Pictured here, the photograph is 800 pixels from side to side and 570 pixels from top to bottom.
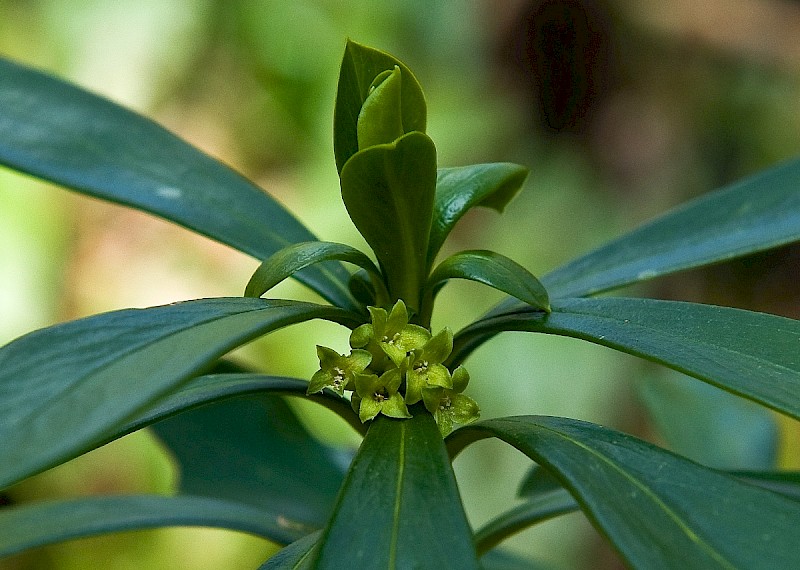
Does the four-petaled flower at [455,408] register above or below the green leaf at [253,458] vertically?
below

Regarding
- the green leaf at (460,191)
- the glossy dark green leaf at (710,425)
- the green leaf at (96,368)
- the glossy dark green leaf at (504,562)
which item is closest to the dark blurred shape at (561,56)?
the glossy dark green leaf at (710,425)

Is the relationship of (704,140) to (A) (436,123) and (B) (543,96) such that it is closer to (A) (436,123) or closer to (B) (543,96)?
(B) (543,96)

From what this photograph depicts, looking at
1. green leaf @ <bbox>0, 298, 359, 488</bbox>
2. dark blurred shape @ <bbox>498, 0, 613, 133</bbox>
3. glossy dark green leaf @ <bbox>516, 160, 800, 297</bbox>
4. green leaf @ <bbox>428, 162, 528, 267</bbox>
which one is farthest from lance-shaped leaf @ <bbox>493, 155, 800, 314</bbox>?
dark blurred shape @ <bbox>498, 0, 613, 133</bbox>

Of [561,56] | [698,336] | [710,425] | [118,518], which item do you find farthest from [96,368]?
[561,56]

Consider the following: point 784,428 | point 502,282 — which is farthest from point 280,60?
point 502,282

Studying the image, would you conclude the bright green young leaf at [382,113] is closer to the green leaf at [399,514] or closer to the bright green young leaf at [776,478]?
the green leaf at [399,514]

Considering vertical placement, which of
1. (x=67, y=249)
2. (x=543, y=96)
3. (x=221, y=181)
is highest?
(x=543, y=96)

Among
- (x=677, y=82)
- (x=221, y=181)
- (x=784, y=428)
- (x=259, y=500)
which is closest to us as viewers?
(x=221, y=181)

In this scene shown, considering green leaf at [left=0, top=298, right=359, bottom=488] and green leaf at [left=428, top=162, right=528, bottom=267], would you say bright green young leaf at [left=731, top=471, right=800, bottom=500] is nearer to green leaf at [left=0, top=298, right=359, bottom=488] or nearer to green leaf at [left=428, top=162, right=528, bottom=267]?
green leaf at [left=428, top=162, right=528, bottom=267]
